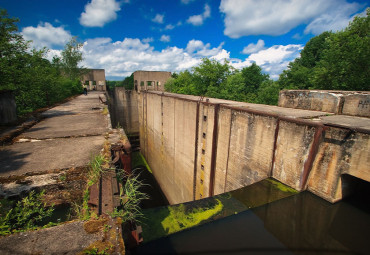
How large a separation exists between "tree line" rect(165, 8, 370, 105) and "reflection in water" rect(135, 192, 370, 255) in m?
12.3

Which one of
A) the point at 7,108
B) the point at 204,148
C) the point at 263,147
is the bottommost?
the point at 204,148

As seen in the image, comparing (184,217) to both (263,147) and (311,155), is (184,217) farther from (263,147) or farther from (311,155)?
(263,147)

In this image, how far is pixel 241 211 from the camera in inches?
132

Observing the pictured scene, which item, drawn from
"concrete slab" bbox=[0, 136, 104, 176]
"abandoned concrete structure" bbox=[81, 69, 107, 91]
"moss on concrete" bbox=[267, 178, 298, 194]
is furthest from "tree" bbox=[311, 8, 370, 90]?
"abandoned concrete structure" bbox=[81, 69, 107, 91]

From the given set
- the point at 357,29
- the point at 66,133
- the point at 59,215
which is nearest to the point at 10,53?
the point at 66,133

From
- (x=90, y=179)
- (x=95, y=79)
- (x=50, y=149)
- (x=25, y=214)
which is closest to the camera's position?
(x=25, y=214)

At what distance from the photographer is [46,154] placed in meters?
3.41

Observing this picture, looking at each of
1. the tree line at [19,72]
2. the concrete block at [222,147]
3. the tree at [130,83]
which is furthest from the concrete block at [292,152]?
the tree at [130,83]

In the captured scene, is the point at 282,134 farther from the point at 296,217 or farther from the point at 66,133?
the point at 66,133

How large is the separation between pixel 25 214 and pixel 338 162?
4613 mm

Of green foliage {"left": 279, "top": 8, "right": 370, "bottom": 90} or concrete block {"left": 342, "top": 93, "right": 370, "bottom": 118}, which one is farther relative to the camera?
green foliage {"left": 279, "top": 8, "right": 370, "bottom": 90}

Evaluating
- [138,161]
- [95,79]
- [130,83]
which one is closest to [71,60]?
[95,79]

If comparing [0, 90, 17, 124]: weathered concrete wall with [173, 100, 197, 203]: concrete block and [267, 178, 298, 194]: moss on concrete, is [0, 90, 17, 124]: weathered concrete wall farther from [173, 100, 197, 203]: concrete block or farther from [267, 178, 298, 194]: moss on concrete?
[267, 178, 298, 194]: moss on concrete

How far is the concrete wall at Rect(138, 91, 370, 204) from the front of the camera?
10.7 ft
